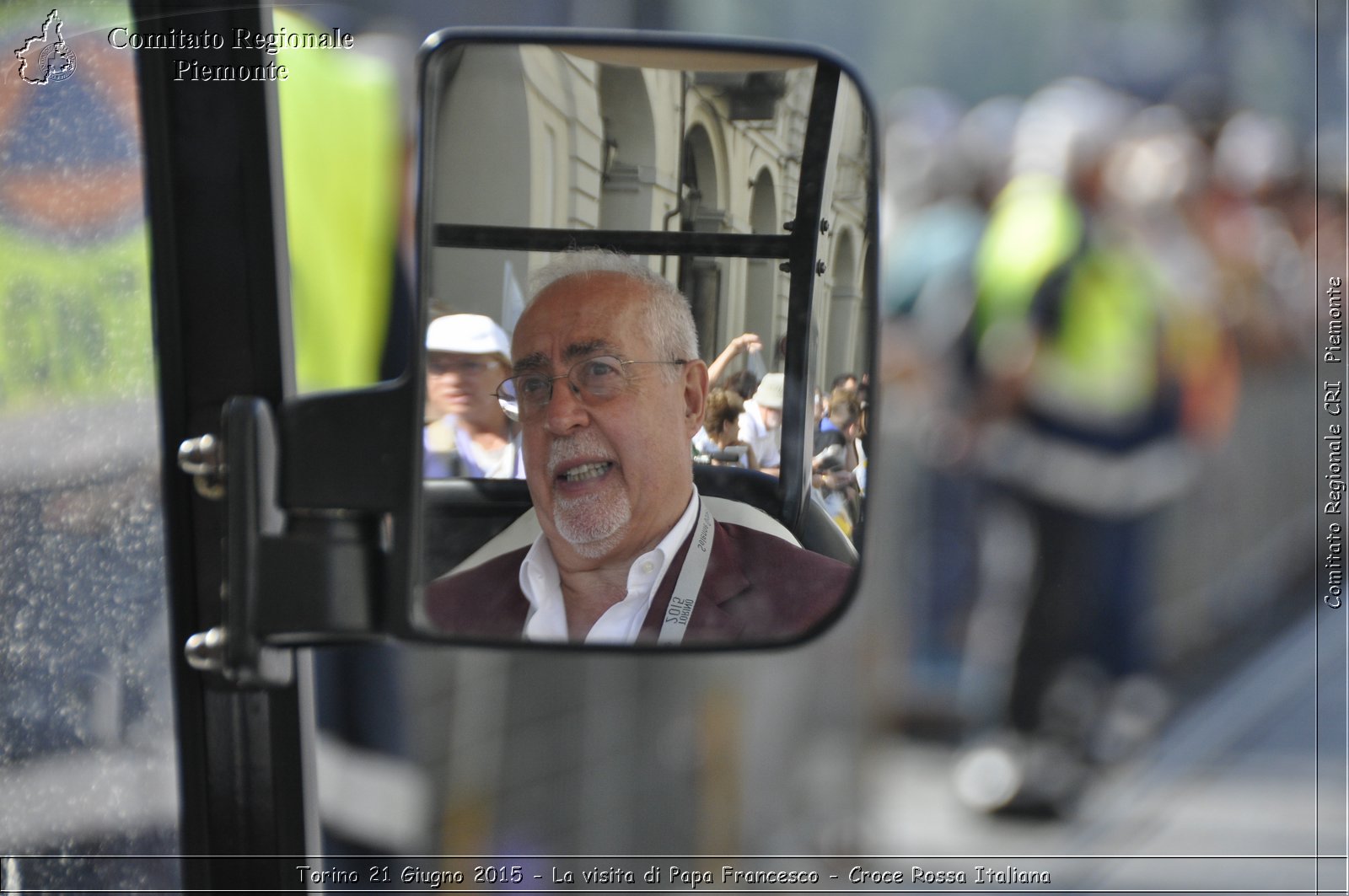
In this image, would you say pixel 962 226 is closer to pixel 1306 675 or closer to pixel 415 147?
pixel 1306 675

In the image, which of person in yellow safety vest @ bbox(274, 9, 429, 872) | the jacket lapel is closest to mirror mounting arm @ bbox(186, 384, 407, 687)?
the jacket lapel

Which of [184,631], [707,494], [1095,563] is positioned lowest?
[1095,563]

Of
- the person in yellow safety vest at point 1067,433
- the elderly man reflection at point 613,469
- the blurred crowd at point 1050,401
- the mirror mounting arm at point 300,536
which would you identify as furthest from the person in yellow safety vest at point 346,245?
the person in yellow safety vest at point 1067,433

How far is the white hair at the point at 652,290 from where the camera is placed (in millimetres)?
796

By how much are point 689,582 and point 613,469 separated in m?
0.09

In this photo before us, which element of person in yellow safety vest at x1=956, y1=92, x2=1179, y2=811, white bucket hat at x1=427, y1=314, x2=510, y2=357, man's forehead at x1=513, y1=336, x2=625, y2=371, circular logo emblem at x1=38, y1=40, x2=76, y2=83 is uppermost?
circular logo emblem at x1=38, y1=40, x2=76, y2=83

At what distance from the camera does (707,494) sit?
81 centimetres

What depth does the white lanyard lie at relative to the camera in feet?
2.70

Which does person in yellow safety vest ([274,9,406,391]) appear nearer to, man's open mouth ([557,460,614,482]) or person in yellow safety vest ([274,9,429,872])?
person in yellow safety vest ([274,9,429,872])

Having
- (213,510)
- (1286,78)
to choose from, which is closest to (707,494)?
(213,510)

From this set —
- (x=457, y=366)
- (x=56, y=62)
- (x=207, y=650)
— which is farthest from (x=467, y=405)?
(x=56, y=62)

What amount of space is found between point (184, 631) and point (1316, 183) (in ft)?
15.4

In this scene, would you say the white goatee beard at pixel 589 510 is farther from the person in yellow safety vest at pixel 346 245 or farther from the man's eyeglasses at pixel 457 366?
the person in yellow safety vest at pixel 346 245

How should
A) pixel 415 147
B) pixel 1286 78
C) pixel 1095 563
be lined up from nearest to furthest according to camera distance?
1. pixel 415 147
2. pixel 1095 563
3. pixel 1286 78
